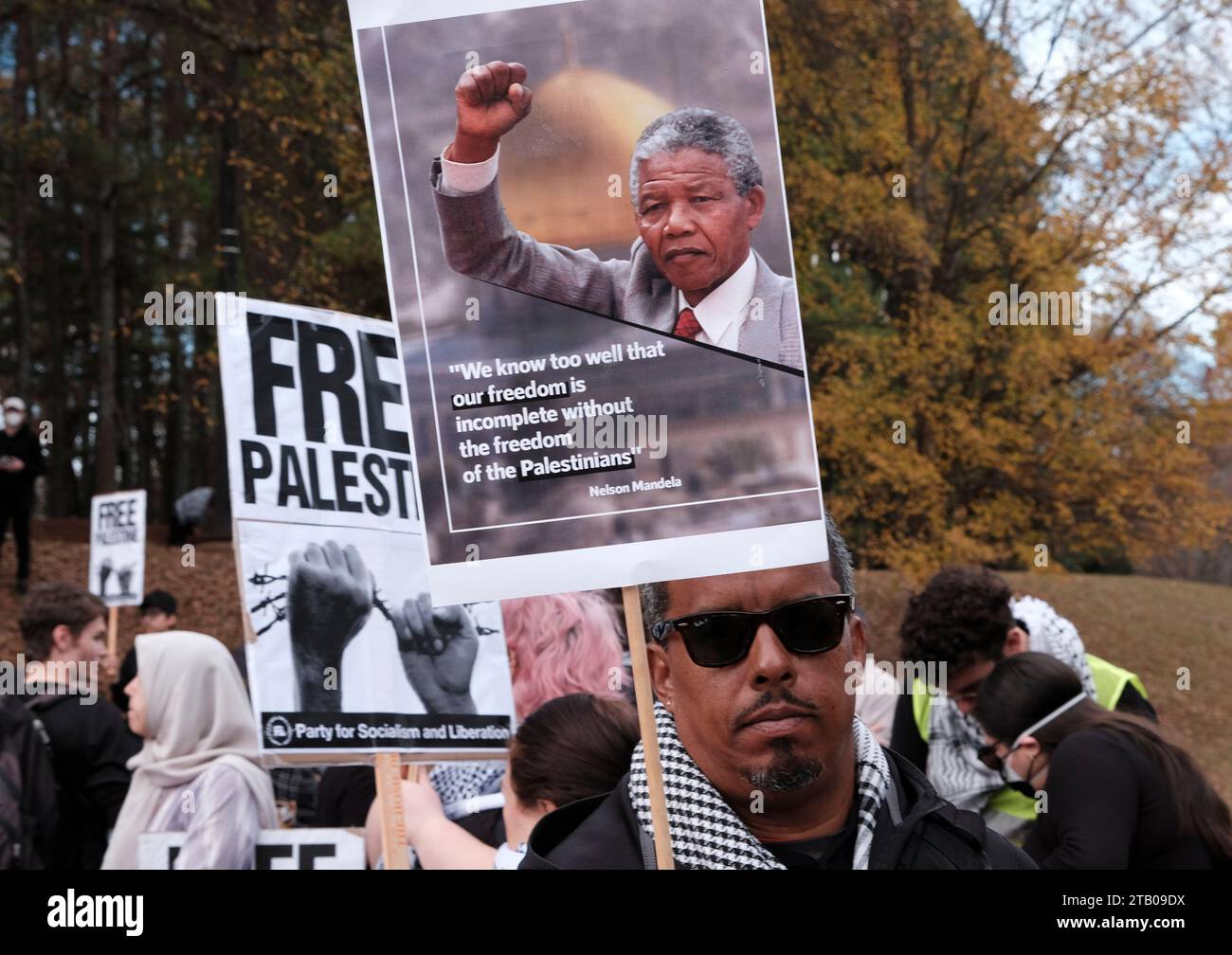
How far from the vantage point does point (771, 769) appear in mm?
2324

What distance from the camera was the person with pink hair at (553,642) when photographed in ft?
16.0

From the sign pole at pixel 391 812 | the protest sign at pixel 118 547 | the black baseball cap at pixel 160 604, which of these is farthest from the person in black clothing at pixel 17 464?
the sign pole at pixel 391 812

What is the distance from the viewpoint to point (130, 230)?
27.8 metres

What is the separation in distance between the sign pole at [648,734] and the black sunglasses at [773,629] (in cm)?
9

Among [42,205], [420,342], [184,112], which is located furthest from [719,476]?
[42,205]

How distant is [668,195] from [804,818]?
42.0 inches

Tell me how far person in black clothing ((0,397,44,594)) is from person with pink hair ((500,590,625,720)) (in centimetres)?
1217

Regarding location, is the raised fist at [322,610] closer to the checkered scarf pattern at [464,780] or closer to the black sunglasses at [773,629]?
the checkered scarf pattern at [464,780]

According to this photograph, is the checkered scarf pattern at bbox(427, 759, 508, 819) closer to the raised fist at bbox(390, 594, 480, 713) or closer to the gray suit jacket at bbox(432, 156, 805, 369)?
the raised fist at bbox(390, 594, 480, 713)

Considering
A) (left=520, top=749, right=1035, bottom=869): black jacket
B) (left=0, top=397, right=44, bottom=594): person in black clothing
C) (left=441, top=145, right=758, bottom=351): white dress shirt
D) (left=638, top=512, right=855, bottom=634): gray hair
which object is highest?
(left=0, top=397, right=44, bottom=594): person in black clothing

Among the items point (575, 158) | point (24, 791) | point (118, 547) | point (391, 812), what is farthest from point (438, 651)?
point (118, 547)

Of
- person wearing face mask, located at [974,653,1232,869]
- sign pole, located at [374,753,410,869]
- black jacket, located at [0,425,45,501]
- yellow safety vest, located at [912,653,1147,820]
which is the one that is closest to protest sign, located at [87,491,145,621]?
black jacket, located at [0,425,45,501]

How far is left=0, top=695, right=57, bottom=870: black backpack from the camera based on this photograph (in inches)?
171

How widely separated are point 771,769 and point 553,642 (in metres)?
2.66
